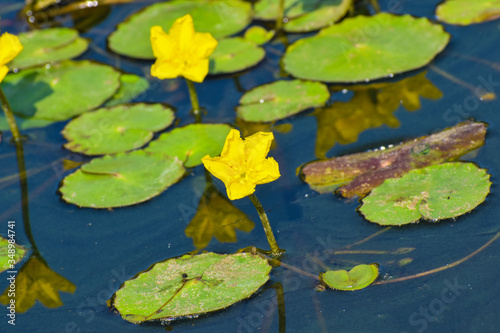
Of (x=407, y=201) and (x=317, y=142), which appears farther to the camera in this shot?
(x=317, y=142)

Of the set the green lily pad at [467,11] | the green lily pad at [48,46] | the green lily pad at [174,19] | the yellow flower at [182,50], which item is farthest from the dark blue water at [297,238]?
the green lily pad at [48,46]

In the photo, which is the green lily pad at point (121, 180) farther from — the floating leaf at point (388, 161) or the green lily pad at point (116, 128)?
the floating leaf at point (388, 161)

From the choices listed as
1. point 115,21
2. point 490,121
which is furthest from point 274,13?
point 490,121

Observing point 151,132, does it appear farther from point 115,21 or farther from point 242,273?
point 115,21

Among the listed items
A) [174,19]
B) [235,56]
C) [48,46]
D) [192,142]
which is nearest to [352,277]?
[192,142]

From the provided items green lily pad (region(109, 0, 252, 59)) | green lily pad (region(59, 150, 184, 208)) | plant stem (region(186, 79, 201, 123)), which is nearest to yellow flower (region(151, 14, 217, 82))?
plant stem (region(186, 79, 201, 123))

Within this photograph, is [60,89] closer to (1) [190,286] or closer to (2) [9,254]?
(2) [9,254]
